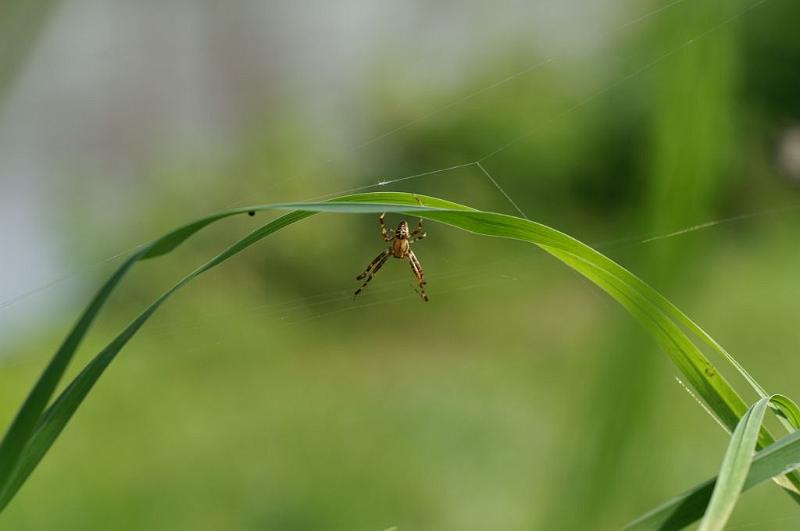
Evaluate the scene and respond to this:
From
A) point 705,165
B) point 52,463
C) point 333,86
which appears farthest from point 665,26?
point 333,86

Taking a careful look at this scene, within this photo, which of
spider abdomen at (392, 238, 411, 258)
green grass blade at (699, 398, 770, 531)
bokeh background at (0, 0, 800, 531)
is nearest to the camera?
green grass blade at (699, 398, 770, 531)

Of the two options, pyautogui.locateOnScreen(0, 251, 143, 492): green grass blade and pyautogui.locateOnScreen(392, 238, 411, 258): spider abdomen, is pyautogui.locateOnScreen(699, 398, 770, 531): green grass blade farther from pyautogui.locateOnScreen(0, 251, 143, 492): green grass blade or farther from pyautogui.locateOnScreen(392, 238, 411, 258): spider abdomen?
pyautogui.locateOnScreen(392, 238, 411, 258): spider abdomen

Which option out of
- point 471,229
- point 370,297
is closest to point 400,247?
point 471,229

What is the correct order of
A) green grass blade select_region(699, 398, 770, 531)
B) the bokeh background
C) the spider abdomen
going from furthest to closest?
1. the bokeh background
2. the spider abdomen
3. green grass blade select_region(699, 398, 770, 531)

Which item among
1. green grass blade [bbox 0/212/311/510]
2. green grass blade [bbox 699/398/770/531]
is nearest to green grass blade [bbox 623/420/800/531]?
green grass blade [bbox 699/398/770/531]

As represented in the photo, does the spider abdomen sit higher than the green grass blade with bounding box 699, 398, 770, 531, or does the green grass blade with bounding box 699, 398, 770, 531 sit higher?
the green grass blade with bounding box 699, 398, 770, 531

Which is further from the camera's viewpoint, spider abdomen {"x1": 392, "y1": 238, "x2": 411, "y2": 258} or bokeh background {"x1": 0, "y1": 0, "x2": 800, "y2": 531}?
bokeh background {"x1": 0, "y1": 0, "x2": 800, "y2": 531}

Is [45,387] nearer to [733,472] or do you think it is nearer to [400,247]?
[733,472]

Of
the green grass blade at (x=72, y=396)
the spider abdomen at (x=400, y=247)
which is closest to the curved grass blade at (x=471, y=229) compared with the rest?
the green grass blade at (x=72, y=396)
